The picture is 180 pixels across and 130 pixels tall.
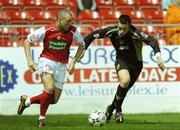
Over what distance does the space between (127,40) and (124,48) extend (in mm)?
230

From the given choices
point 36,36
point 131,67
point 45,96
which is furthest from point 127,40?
point 45,96

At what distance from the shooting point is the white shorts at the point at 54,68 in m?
12.5

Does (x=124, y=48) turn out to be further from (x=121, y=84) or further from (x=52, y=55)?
(x=52, y=55)

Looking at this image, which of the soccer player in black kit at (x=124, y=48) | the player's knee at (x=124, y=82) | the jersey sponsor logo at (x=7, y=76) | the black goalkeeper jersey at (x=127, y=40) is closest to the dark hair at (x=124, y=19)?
the soccer player in black kit at (x=124, y=48)

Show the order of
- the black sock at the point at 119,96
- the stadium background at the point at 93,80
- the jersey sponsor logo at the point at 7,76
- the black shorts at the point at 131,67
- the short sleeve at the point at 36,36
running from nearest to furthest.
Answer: the short sleeve at the point at 36,36, the black sock at the point at 119,96, the black shorts at the point at 131,67, the jersey sponsor logo at the point at 7,76, the stadium background at the point at 93,80

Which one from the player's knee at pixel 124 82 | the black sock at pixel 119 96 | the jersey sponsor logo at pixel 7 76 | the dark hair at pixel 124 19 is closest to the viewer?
the dark hair at pixel 124 19

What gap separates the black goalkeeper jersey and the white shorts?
1.11 meters

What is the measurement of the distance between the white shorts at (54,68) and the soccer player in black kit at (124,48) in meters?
1.11

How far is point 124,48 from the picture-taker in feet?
45.4

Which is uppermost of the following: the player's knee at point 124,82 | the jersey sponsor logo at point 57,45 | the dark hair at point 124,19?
the dark hair at point 124,19

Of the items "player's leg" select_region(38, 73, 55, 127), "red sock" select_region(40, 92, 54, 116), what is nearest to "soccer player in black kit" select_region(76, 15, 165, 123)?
"player's leg" select_region(38, 73, 55, 127)

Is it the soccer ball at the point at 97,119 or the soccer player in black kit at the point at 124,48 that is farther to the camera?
the soccer player in black kit at the point at 124,48

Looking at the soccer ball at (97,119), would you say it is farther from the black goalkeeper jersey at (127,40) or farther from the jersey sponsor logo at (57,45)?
the black goalkeeper jersey at (127,40)

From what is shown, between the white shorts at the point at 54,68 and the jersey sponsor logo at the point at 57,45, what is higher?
the jersey sponsor logo at the point at 57,45
